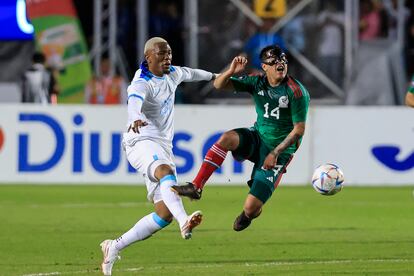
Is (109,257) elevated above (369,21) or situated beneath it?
situated beneath

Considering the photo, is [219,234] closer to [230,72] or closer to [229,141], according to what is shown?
[229,141]

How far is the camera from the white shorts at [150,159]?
1094 centimetres

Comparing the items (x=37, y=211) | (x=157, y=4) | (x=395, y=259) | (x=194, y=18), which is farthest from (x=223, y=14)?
(x=395, y=259)

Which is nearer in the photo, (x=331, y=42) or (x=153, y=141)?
(x=153, y=141)

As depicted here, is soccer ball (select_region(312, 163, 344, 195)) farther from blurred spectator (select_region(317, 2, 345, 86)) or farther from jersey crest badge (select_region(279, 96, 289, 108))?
blurred spectator (select_region(317, 2, 345, 86))

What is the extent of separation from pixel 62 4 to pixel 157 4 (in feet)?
7.07

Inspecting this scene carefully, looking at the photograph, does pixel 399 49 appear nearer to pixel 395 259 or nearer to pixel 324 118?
pixel 324 118

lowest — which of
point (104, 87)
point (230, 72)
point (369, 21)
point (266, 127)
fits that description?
point (104, 87)

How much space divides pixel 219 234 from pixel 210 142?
253 inches

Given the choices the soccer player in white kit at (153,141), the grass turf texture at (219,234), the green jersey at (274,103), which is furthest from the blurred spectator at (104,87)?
the soccer player in white kit at (153,141)

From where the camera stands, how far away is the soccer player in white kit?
424 inches

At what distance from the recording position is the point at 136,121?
10586mm

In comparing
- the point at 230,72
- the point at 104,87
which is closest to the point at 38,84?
the point at 104,87

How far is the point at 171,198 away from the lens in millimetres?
10664
